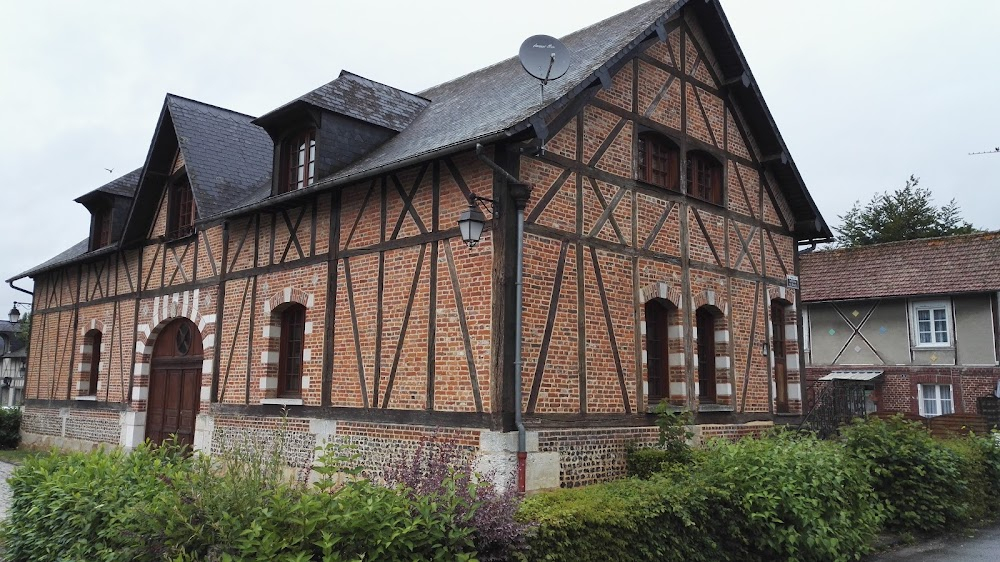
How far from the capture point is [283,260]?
11.9 m

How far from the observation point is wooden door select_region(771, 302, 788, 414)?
1333 centimetres

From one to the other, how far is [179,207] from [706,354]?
34.6ft

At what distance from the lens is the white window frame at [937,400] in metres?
→ 20.6

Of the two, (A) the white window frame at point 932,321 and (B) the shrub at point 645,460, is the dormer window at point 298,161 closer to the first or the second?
(B) the shrub at point 645,460

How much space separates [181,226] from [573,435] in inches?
380

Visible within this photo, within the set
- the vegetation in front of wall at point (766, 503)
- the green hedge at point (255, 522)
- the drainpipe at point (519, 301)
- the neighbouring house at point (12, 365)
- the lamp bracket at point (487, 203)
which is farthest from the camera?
the neighbouring house at point (12, 365)

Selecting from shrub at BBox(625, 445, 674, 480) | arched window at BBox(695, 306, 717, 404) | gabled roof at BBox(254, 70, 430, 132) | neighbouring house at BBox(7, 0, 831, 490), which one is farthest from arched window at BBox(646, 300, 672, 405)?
gabled roof at BBox(254, 70, 430, 132)

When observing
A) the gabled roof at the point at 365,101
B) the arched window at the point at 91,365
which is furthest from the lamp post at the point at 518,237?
the arched window at the point at 91,365

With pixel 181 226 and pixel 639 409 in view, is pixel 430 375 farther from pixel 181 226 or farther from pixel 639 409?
pixel 181 226

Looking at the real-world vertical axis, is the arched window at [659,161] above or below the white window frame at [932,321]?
above

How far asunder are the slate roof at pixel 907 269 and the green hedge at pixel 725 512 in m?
14.8

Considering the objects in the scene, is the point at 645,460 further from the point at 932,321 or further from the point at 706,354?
the point at 932,321

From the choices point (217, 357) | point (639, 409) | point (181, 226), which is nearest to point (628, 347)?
point (639, 409)

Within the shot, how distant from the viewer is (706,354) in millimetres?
11852
